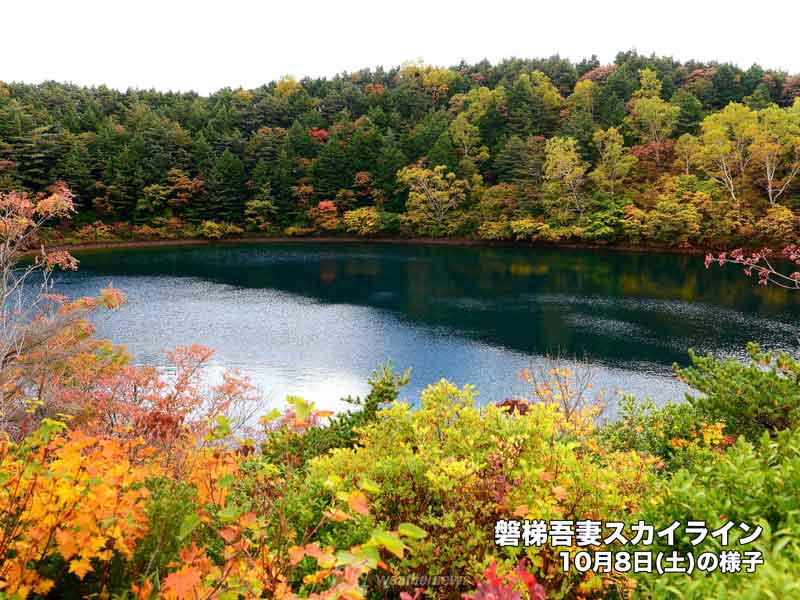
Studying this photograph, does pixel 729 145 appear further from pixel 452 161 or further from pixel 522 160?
pixel 452 161

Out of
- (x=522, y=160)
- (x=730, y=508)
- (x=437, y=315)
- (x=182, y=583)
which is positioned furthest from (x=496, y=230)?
(x=182, y=583)

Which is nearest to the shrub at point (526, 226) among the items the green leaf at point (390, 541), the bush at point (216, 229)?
the bush at point (216, 229)

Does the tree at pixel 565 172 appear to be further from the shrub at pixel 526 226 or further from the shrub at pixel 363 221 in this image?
the shrub at pixel 363 221

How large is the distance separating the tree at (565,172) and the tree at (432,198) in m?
5.58

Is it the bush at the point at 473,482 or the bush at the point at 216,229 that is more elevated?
the bush at the point at 473,482

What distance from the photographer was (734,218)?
2784 cm

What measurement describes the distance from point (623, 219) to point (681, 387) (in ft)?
68.9

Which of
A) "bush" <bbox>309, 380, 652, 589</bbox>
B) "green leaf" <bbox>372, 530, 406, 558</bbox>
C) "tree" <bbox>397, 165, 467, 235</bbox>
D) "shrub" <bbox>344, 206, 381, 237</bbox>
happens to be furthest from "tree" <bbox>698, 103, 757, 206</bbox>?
"green leaf" <bbox>372, 530, 406, 558</bbox>

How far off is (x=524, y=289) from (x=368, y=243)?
16167 mm

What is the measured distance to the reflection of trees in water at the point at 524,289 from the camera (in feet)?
49.7

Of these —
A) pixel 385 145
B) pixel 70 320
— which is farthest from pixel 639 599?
pixel 385 145

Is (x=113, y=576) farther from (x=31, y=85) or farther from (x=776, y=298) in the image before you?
(x=31, y=85)

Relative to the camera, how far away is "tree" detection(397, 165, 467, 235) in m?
34.9

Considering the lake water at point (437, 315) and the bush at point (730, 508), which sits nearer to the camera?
the bush at point (730, 508)
